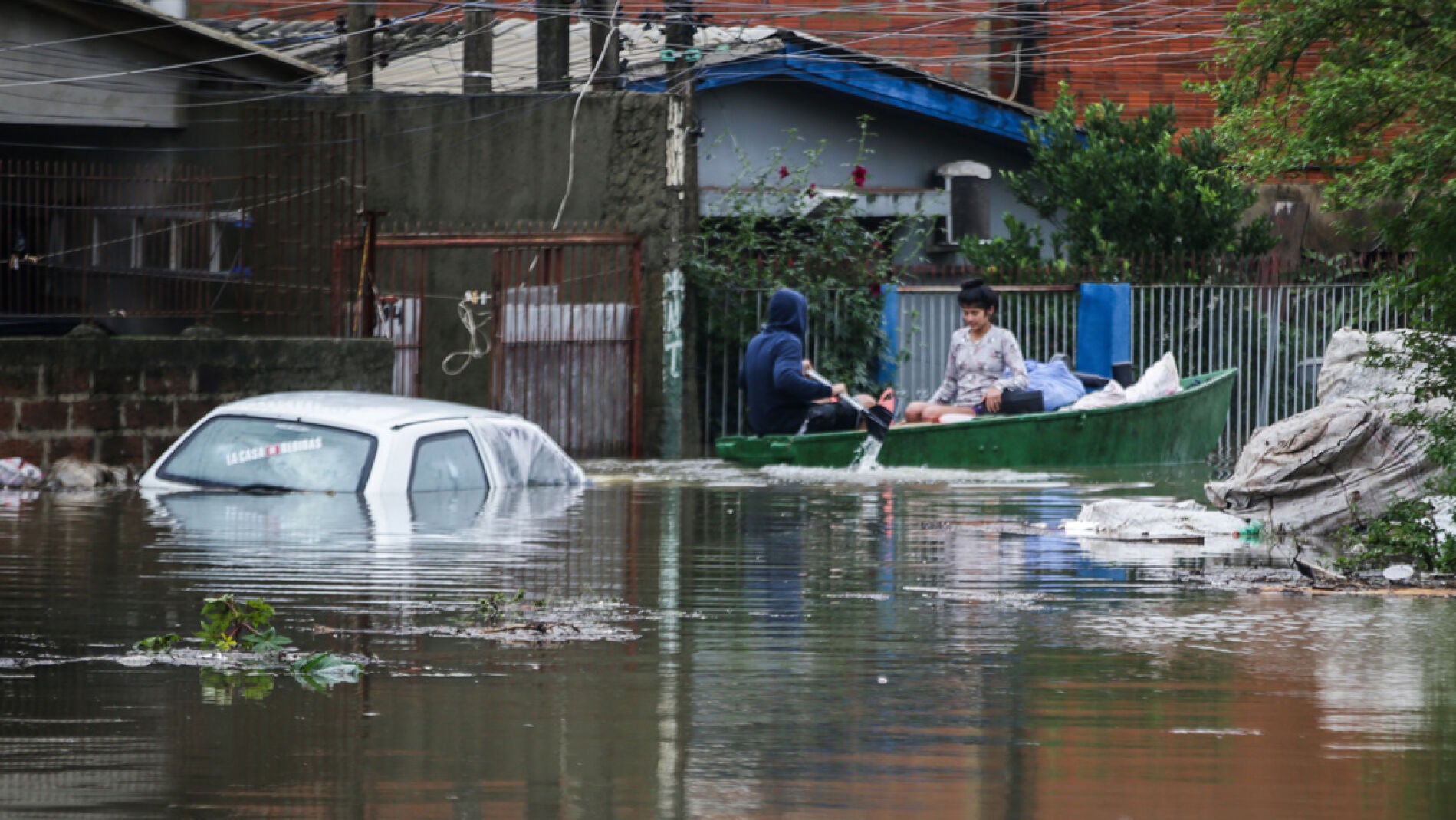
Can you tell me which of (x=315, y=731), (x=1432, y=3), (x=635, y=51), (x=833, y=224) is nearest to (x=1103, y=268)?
(x=833, y=224)

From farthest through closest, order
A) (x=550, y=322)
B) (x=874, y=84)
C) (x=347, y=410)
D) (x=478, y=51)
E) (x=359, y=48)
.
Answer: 1. (x=874, y=84)
2. (x=478, y=51)
3. (x=359, y=48)
4. (x=550, y=322)
5. (x=347, y=410)

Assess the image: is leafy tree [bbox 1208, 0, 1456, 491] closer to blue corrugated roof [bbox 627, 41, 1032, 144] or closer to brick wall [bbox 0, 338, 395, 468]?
brick wall [bbox 0, 338, 395, 468]

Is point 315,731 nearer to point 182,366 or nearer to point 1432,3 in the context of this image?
point 1432,3

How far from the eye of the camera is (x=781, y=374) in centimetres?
1728

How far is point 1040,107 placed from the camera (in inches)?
1225

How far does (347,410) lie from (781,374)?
519 centimetres

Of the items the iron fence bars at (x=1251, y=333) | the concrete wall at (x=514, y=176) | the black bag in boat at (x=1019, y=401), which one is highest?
the concrete wall at (x=514, y=176)

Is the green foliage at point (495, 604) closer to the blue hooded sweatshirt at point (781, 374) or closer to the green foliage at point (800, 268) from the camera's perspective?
the blue hooded sweatshirt at point (781, 374)

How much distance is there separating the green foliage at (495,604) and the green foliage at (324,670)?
1225mm

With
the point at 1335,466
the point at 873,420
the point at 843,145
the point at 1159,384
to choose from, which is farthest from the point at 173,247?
the point at 843,145

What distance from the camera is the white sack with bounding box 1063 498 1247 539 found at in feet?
40.0

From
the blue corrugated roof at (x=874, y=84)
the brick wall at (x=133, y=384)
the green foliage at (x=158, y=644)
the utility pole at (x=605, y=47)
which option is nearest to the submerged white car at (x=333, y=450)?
the brick wall at (x=133, y=384)

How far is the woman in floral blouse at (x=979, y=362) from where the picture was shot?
1791cm

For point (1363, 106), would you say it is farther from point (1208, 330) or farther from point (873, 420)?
point (1208, 330)
